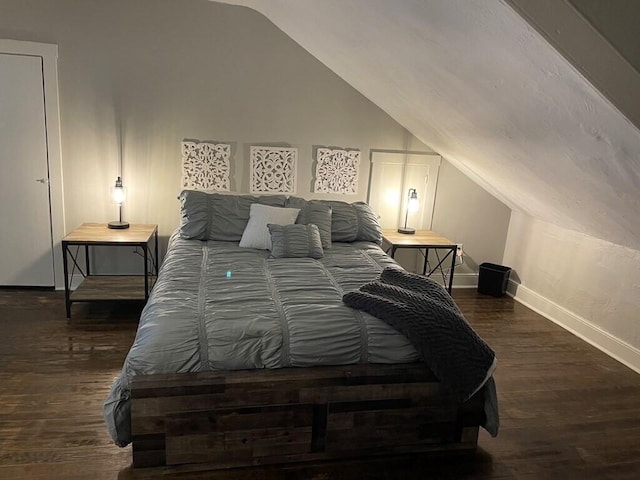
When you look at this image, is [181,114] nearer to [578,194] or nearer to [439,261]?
[439,261]

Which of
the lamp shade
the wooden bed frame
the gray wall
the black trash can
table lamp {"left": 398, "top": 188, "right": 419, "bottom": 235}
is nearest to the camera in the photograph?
the wooden bed frame

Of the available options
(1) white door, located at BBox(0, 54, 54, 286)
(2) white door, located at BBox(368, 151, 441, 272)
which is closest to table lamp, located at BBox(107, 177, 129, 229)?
(1) white door, located at BBox(0, 54, 54, 286)

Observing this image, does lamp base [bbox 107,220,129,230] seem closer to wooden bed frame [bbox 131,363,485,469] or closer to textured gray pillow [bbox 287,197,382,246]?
textured gray pillow [bbox 287,197,382,246]

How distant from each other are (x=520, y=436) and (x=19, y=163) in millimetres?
3757

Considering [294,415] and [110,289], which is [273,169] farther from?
[294,415]

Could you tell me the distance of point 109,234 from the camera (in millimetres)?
3482

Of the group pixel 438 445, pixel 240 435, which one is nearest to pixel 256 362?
pixel 240 435

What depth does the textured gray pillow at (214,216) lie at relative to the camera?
133 inches

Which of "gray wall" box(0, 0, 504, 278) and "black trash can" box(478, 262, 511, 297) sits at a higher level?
"gray wall" box(0, 0, 504, 278)

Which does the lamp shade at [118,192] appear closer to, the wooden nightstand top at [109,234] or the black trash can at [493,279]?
the wooden nightstand top at [109,234]

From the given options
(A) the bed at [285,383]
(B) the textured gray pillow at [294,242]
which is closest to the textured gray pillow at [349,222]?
(B) the textured gray pillow at [294,242]

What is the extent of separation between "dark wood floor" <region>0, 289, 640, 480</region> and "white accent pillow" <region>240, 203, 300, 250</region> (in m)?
1.00

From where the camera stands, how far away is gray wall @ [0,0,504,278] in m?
3.51

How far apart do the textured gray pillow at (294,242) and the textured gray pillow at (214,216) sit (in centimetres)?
33
